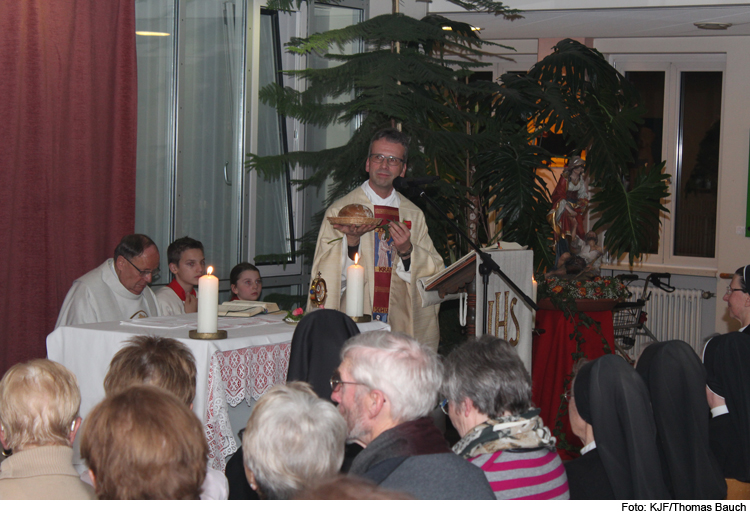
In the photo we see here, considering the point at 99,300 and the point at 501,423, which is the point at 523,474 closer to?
the point at 501,423

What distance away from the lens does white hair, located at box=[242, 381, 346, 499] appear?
1.55 m

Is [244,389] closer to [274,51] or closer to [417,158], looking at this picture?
[417,158]

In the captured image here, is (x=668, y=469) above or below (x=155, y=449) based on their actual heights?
below

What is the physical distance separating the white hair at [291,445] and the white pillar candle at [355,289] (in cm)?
175

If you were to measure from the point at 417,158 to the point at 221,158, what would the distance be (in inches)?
70.1

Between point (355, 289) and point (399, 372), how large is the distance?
1.43 meters

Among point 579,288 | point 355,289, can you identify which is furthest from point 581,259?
point 355,289

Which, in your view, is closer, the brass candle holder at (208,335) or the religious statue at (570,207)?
the brass candle holder at (208,335)

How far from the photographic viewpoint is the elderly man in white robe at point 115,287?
3.93 metres

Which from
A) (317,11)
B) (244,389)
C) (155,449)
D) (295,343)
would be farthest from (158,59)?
(155,449)

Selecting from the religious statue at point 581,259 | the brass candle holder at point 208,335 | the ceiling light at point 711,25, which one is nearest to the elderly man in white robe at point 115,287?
the brass candle holder at point 208,335

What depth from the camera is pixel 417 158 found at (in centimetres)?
505

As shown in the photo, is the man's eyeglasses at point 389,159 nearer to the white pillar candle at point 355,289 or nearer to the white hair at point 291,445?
the white pillar candle at point 355,289

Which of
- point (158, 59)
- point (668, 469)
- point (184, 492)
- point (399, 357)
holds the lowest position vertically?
point (668, 469)
